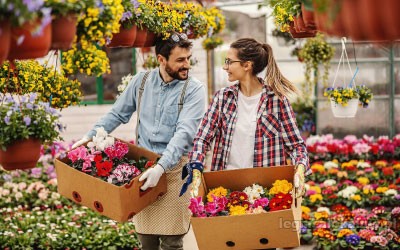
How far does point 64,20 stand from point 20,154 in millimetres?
1004

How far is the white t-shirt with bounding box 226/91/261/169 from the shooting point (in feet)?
13.1

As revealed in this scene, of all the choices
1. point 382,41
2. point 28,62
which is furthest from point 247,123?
point 382,41

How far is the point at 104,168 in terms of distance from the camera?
13.0 ft

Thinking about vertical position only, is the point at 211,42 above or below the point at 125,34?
above

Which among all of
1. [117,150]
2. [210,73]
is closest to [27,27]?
[117,150]

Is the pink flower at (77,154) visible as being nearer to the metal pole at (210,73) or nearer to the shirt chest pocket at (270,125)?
the shirt chest pocket at (270,125)

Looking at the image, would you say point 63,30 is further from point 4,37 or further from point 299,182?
point 299,182

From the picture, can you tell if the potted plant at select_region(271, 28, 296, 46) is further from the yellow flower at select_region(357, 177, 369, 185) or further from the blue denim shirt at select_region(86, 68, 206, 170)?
the blue denim shirt at select_region(86, 68, 206, 170)

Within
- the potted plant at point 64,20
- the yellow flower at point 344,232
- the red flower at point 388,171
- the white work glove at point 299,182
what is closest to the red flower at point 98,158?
the white work glove at point 299,182

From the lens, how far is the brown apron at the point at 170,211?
14.2ft

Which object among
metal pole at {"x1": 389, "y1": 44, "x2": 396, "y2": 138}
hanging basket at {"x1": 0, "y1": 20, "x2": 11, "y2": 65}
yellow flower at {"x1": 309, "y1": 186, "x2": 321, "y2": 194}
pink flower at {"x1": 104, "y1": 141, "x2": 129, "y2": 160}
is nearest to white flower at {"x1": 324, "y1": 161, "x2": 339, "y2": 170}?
yellow flower at {"x1": 309, "y1": 186, "x2": 321, "y2": 194}

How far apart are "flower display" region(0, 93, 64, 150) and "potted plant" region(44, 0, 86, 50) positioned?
0.77 metres

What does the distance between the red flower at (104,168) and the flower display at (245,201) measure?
58 centimetres

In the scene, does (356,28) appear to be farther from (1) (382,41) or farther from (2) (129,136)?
(2) (129,136)
